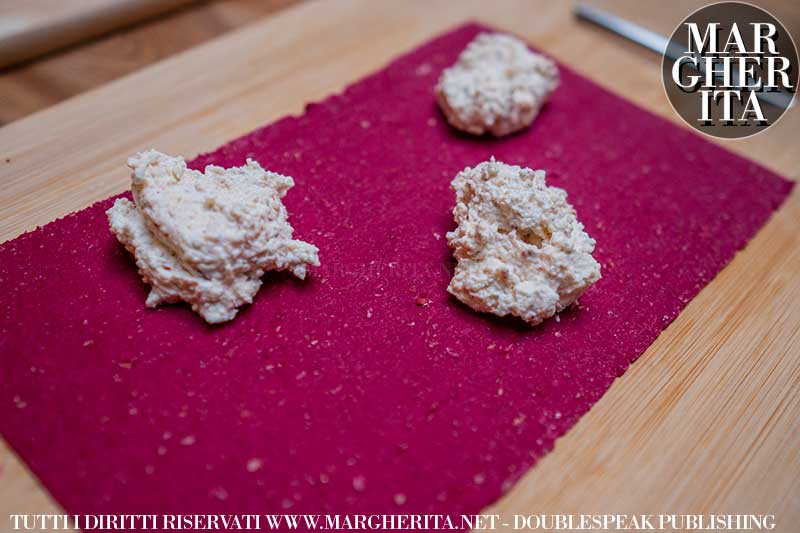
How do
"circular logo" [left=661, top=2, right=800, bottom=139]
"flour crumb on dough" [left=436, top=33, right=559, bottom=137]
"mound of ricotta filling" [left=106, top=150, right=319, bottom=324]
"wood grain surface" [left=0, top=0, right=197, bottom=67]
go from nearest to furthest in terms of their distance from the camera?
"mound of ricotta filling" [left=106, top=150, right=319, bottom=324]
"flour crumb on dough" [left=436, top=33, right=559, bottom=137]
"wood grain surface" [left=0, top=0, right=197, bottom=67]
"circular logo" [left=661, top=2, right=800, bottom=139]

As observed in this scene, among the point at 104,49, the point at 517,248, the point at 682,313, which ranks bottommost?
the point at 682,313

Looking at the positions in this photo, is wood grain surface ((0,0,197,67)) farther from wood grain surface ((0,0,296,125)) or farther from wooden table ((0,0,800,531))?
wooden table ((0,0,800,531))

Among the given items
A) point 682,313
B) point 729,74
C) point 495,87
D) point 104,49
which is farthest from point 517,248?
point 104,49

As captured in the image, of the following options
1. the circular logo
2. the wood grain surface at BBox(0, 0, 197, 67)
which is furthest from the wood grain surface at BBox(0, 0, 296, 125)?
the circular logo

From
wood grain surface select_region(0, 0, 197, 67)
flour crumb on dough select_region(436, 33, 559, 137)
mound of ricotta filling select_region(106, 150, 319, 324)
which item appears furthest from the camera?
wood grain surface select_region(0, 0, 197, 67)

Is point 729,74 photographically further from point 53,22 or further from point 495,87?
point 53,22

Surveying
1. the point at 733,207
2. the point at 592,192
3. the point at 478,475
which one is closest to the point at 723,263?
the point at 733,207
